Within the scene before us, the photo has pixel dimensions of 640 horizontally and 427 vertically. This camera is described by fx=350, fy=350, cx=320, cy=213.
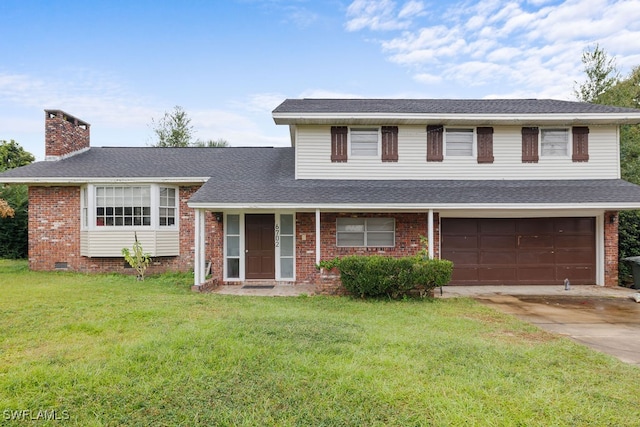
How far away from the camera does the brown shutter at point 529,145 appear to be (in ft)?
36.6

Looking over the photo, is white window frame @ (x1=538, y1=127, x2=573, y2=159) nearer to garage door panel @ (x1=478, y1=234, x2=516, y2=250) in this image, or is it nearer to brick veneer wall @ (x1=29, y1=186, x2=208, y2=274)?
garage door panel @ (x1=478, y1=234, x2=516, y2=250)

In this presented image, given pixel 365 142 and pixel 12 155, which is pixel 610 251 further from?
pixel 12 155

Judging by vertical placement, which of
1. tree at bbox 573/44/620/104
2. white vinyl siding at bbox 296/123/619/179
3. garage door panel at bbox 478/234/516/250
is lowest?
garage door panel at bbox 478/234/516/250

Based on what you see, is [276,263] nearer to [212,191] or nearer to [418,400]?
[212,191]

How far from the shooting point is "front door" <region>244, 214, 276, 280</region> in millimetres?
10938

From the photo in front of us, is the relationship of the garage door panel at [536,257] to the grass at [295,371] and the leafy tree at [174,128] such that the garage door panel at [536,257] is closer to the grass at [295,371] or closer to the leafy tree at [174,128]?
the grass at [295,371]

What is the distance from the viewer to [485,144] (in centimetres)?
1122

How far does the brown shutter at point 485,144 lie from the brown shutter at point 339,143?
4.29 metres

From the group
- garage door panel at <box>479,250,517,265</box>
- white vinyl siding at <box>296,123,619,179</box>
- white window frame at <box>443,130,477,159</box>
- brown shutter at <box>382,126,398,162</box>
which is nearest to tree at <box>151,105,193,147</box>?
white vinyl siding at <box>296,123,619,179</box>

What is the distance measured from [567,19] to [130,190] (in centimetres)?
1765

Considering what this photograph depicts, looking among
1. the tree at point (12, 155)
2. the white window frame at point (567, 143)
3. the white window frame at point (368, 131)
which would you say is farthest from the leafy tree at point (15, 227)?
the white window frame at point (567, 143)

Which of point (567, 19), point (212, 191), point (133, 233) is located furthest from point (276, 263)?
point (567, 19)

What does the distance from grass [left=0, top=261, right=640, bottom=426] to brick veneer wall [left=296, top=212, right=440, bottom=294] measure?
3.73 metres

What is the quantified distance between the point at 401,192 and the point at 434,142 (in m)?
2.38
